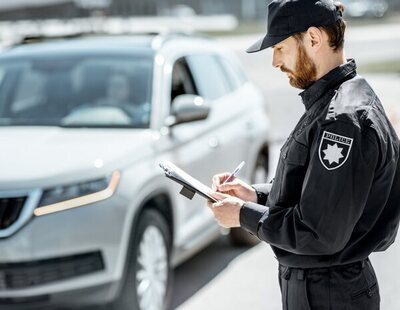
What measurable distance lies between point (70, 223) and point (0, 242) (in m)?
0.38

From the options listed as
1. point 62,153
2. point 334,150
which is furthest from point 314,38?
point 62,153

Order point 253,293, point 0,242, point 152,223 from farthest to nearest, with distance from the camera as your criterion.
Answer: point 253,293 → point 152,223 → point 0,242

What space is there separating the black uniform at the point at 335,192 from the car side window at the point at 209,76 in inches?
145

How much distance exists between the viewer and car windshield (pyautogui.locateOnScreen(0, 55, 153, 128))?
537cm

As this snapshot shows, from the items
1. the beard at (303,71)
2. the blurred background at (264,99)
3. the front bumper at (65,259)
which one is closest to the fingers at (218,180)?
the beard at (303,71)

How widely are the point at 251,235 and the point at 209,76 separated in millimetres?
1370

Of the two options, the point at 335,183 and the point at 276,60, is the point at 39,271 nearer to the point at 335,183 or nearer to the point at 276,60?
the point at 276,60

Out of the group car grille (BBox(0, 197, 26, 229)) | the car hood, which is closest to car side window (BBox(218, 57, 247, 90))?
the car hood

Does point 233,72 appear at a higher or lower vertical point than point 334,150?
lower

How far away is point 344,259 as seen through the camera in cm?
245

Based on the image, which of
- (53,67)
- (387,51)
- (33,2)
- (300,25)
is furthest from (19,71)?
(33,2)

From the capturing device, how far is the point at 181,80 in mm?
5848

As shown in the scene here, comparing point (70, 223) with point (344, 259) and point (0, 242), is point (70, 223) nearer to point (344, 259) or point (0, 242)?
point (0, 242)

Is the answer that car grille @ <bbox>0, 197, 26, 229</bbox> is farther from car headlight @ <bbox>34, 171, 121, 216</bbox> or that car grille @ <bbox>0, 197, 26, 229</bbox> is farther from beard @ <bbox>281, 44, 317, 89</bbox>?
beard @ <bbox>281, 44, 317, 89</bbox>
